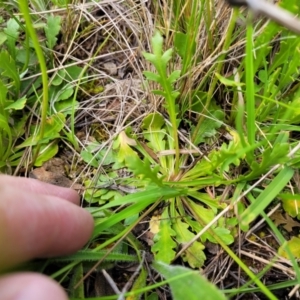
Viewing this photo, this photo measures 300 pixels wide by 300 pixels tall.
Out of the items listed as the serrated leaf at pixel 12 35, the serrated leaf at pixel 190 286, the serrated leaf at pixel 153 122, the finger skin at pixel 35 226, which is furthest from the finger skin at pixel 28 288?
the serrated leaf at pixel 12 35

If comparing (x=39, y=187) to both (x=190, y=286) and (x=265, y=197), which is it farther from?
→ (x=265, y=197)

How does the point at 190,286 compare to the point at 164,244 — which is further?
the point at 164,244

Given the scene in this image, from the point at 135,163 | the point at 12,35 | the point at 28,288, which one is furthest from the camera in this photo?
the point at 12,35

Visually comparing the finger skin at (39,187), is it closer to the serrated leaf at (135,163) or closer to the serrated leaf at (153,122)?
the serrated leaf at (135,163)

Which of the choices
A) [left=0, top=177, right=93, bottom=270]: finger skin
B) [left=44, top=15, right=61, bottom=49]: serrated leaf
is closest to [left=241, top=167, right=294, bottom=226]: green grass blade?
[left=0, top=177, right=93, bottom=270]: finger skin

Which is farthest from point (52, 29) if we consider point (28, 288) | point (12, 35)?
point (28, 288)
